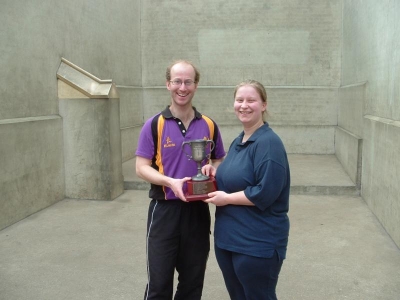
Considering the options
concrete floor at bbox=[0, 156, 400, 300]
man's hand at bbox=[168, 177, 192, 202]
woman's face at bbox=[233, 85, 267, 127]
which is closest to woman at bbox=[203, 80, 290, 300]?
woman's face at bbox=[233, 85, 267, 127]

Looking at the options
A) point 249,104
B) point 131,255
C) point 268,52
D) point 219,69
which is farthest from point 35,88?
point 268,52

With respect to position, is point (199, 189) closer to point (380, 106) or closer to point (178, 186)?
point (178, 186)

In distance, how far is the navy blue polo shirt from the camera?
2.25 meters

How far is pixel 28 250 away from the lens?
15.8 ft

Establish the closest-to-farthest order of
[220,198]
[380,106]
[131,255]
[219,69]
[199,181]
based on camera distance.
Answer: [220,198]
[199,181]
[131,255]
[380,106]
[219,69]

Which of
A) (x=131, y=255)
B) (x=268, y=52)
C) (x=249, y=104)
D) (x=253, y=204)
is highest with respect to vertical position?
(x=268, y=52)

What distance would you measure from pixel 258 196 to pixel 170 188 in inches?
25.9

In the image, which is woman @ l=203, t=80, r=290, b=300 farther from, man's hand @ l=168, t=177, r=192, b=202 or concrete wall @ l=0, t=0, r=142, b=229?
concrete wall @ l=0, t=0, r=142, b=229

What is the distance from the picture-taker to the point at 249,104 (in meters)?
2.42

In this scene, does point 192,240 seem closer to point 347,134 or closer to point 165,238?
point 165,238

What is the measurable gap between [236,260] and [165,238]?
1.79 ft

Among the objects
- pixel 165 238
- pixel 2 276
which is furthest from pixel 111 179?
pixel 165 238

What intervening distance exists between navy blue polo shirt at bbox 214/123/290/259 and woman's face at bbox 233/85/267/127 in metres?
0.08

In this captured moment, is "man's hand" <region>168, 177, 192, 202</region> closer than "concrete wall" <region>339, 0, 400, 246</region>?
Yes
